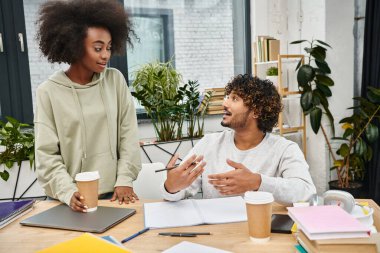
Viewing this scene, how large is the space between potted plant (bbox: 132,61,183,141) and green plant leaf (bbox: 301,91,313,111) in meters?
1.14

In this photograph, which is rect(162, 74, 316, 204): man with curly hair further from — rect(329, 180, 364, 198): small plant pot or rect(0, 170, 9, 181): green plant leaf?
rect(329, 180, 364, 198): small plant pot

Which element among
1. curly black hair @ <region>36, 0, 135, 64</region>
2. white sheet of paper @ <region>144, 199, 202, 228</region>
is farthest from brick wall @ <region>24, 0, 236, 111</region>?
white sheet of paper @ <region>144, 199, 202, 228</region>

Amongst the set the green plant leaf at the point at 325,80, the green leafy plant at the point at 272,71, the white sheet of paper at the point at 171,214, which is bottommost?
the white sheet of paper at the point at 171,214

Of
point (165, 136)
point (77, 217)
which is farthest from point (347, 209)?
point (165, 136)

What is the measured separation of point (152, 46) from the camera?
12.8 ft

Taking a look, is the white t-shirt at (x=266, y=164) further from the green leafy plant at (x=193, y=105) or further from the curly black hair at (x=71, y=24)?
the green leafy plant at (x=193, y=105)

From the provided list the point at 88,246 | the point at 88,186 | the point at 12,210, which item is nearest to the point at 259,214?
the point at 88,246

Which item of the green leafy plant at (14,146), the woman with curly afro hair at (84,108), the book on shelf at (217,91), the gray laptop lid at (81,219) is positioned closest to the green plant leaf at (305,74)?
the book on shelf at (217,91)

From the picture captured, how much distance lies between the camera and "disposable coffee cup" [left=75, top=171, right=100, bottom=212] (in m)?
1.27

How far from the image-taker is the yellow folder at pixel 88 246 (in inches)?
34.1

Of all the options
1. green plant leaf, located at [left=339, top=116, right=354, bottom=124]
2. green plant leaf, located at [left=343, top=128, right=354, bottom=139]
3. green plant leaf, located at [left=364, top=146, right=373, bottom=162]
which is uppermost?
green plant leaf, located at [left=339, top=116, right=354, bottom=124]

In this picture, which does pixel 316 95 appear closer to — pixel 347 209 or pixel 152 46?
pixel 152 46

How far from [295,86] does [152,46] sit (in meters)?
1.55

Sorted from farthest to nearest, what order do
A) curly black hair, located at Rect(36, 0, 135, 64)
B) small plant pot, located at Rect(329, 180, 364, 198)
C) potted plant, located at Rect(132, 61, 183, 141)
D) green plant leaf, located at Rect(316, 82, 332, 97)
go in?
green plant leaf, located at Rect(316, 82, 332, 97) → small plant pot, located at Rect(329, 180, 364, 198) → potted plant, located at Rect(132, 61, 183, 141) → curly black hair, located at Rect(36, 0, 135, 64)
